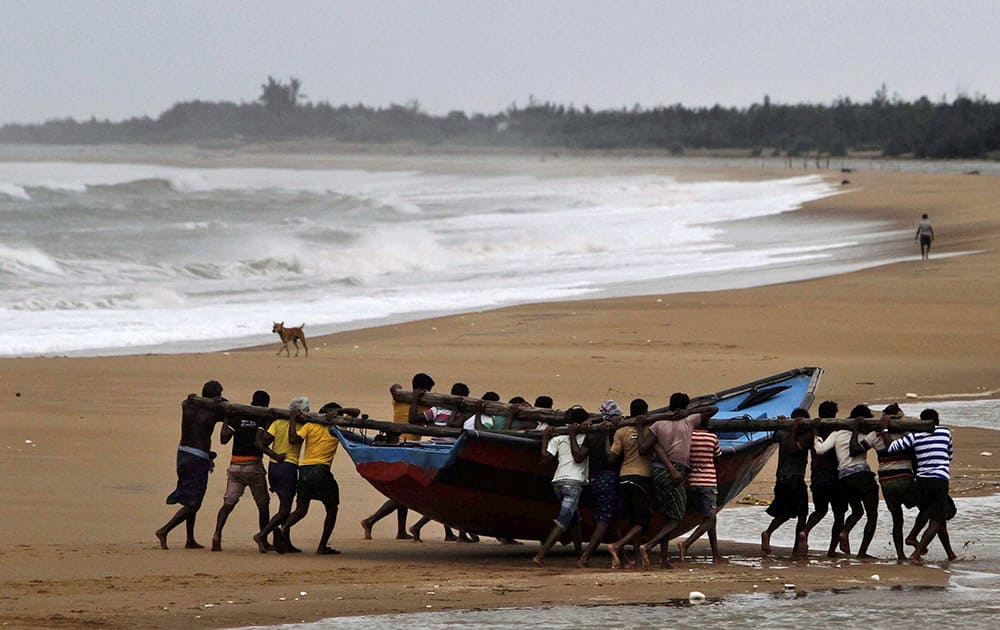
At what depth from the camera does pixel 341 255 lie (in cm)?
3941

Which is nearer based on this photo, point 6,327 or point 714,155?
point 6,327

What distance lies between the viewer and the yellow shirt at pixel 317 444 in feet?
36.4

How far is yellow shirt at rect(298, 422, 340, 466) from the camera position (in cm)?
1110

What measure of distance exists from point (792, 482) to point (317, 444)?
11.3 feet

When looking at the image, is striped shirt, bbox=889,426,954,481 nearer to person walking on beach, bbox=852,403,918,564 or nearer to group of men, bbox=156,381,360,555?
person walking on beach, bbox=852,403,918,564

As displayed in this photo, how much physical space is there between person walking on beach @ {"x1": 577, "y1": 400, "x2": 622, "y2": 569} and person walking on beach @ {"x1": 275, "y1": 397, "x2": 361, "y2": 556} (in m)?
1.81

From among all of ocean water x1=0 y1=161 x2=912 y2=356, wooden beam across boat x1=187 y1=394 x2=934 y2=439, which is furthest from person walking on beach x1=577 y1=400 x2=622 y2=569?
ocean water x1=0 y1=161 x2=912 y2=356

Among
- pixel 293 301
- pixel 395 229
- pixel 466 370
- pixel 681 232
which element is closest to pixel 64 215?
pixel 395 229

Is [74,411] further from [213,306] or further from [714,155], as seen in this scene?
[714,155]

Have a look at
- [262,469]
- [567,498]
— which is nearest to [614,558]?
[567,498]

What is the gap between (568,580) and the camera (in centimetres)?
1016

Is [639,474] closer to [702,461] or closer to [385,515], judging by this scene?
[702,461]

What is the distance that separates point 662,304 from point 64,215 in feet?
117

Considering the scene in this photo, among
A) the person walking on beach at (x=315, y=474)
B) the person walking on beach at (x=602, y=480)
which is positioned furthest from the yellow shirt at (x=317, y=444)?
the person walking on beach at (x=602, y=480)
